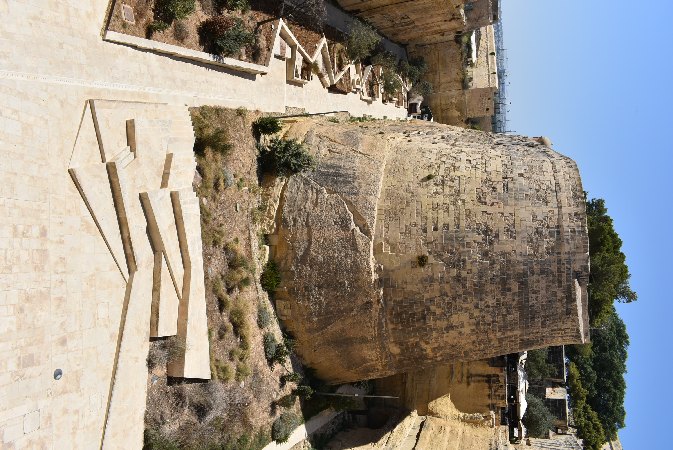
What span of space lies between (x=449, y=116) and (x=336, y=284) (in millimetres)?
15672

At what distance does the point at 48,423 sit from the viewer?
7.79 metres

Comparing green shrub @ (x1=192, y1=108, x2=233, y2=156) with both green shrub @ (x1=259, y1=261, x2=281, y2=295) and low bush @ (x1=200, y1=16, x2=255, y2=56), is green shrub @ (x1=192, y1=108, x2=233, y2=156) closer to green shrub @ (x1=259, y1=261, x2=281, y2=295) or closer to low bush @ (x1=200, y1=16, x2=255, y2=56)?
low bush @ (x1=200, y1=16, x2=255, y2=56)

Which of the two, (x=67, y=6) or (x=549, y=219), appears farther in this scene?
(x=549, y=219)

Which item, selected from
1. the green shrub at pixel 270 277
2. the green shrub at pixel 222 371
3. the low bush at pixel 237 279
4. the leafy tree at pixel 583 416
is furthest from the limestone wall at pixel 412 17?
the leafy tree at pixel 583 416

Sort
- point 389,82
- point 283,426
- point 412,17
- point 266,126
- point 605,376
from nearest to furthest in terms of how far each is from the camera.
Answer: point 283,426 < point 266,126 < point 389,82 < point 412,17 < point 605,376

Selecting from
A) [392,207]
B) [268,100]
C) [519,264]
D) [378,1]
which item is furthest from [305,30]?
[519,264]

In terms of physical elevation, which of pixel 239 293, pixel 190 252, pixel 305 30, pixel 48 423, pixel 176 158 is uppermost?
pixel 305 30

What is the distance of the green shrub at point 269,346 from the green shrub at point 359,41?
34.7ft

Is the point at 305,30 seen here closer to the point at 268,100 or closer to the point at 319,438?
the point at 268,100

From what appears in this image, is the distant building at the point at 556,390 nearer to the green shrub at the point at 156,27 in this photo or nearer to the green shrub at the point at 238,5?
the green shrub at the point at 238,5

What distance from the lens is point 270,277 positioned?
12844 millimetres

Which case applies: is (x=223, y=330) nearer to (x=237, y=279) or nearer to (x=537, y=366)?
(x=237, y=279)

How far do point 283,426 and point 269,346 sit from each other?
1.89 m

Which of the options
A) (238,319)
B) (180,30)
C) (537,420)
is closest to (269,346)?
(238,319)
